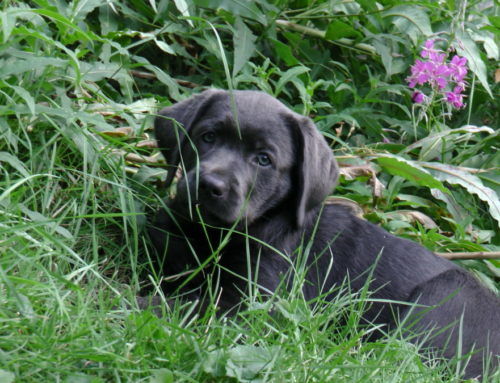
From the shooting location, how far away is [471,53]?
464 cm

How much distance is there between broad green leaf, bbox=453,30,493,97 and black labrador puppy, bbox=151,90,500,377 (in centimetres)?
138

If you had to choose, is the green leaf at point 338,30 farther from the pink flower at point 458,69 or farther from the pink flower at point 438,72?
the pink flower at point 458,69

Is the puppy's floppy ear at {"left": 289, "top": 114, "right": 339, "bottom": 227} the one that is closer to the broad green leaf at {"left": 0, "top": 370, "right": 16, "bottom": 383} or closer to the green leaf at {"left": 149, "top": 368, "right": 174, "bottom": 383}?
the green leaf at {"left": 149, "top": 368, "right": 174, "bottom": 383}

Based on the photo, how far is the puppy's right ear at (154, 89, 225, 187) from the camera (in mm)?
3537

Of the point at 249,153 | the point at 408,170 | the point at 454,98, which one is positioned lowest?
the point at 408,170

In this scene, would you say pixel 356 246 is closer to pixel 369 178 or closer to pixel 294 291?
pixel 369 178

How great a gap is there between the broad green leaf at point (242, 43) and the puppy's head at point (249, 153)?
2.42 feet

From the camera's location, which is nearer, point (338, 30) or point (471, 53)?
point (471, 53)

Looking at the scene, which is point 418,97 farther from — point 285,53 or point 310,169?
point 310,169

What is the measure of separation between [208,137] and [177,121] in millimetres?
152

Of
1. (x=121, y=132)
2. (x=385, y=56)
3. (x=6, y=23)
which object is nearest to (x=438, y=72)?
(x=385, y=56)

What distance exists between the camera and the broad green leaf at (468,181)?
14.5 feet

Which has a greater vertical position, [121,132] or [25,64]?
[25,64]

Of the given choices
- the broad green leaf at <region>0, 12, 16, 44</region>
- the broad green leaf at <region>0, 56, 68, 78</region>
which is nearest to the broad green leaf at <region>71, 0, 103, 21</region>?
the broad green leaf at <region>0, 56, 68, 78</region>
